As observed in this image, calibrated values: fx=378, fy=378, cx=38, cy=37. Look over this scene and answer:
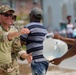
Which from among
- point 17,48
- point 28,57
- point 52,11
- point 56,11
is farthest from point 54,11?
point 28,57

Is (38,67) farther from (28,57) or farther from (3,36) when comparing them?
(3,36)

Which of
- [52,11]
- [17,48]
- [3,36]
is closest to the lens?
[3,36]

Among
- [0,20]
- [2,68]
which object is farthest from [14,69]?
[0,20]

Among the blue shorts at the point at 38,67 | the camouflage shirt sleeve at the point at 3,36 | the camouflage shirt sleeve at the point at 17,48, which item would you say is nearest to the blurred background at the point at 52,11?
the blue shorts at the point at 38,67

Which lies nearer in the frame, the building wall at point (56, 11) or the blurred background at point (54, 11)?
the blurred background at point (54, 11)

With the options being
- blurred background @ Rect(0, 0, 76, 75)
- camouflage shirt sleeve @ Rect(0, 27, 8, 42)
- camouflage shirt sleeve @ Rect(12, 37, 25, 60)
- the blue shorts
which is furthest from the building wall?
camouflage shirt sleeve @ Rect(0, 27, 8, 42)

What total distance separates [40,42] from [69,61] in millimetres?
7084

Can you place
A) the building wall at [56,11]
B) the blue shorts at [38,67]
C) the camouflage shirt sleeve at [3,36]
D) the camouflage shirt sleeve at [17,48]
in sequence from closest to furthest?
the camouflage shirt sleeve at [3,36] → the camouflage shirt sleeve at [17,48] → the blue shorts at [38,67] → the building wall at [56,11]

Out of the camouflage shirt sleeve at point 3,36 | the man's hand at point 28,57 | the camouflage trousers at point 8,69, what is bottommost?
the camouflage trousers at point 8,69

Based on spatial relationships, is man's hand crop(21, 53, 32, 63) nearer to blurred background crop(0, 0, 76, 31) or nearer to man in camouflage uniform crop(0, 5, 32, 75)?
man in camouflage uniform crop(0, 5, 32, 75)

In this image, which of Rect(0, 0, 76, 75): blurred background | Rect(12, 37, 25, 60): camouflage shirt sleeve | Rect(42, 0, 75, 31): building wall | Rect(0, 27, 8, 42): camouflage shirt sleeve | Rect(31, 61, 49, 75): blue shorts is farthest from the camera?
Rect(42, 0, 75, 31): building wall

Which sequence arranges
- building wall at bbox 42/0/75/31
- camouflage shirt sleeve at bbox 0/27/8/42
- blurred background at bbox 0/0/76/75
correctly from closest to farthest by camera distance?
camouflage shirt sleeve at bbox 0/27/8/42 → blurred background at bbox 0/0/76/75 → building wall at bbox 42/0/75/31

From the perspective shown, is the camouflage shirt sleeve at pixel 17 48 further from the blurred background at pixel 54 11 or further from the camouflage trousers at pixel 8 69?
the blurred background at pixel 54 11

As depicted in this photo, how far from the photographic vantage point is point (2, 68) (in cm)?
457
